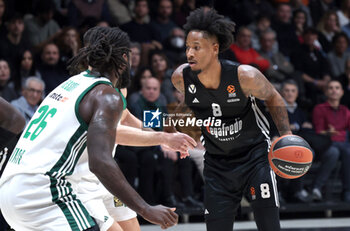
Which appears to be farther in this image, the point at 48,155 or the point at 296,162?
the point at 296,162

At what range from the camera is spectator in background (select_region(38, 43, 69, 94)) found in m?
6.41

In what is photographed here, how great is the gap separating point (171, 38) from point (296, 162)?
3.79 metres

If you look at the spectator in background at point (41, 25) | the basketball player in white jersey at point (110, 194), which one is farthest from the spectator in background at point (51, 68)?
the basketball player in white jersey at point (110, 194)

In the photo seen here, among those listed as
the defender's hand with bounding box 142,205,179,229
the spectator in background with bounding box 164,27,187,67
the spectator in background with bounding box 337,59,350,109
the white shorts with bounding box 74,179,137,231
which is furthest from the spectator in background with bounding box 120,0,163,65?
the defender's hand with bounding box 142,205,179,229

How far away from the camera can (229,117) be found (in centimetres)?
380

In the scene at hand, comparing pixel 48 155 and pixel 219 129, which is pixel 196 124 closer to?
pixel 219 129

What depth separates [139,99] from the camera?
17.0ft

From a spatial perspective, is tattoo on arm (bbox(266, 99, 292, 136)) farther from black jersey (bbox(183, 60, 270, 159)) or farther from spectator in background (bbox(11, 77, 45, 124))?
spectator in background (bbox(11, 77, 45, 124))

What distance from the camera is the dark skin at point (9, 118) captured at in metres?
2.97

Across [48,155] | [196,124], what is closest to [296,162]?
[196,124]

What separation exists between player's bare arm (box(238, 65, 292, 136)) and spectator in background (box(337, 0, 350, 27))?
19.5 ft

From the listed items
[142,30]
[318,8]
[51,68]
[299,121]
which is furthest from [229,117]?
[318,8]

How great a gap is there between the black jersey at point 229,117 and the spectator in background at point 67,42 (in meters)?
3.12

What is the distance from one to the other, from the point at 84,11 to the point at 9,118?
465cm
